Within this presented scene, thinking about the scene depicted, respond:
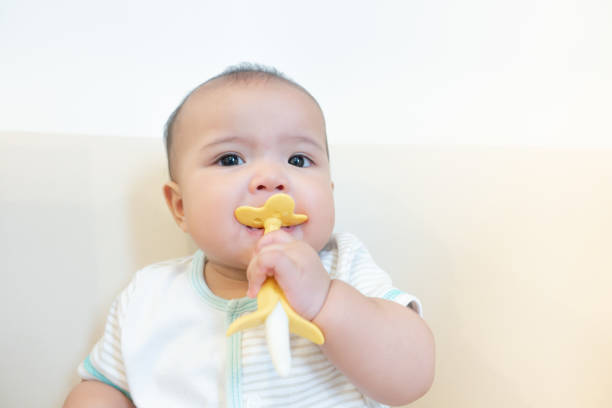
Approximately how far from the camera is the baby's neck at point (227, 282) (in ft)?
2.17

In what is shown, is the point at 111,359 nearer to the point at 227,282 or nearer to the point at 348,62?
the point at 227,282

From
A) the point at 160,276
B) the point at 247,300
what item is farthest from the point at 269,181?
the point at 160,276

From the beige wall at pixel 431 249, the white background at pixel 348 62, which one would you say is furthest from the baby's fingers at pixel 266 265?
the white background at pixel 348 62

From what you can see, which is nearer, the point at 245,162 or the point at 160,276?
the point at 245,162

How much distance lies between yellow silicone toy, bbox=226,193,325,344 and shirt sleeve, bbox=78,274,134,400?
0.97 ft

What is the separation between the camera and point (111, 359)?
685mm

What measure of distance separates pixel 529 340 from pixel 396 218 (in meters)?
0.30

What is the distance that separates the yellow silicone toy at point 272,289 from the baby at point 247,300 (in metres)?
0.03

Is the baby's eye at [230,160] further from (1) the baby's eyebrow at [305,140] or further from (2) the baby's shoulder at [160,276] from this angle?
(2) the baby's shoulder at [160,276]

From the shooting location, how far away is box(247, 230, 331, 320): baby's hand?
0.45 m

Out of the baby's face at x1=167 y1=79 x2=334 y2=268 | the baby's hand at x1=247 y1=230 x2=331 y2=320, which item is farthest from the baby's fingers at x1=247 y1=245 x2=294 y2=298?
the baby's face at x1=167 y1=79 x2=334 y2=268

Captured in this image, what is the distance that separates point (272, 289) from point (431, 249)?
0.43 m

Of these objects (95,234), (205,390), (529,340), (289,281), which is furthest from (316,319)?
(95,234)

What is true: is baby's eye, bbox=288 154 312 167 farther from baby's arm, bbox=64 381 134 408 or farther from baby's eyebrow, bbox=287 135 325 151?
baby's arm, bbox=64 381 134 408
